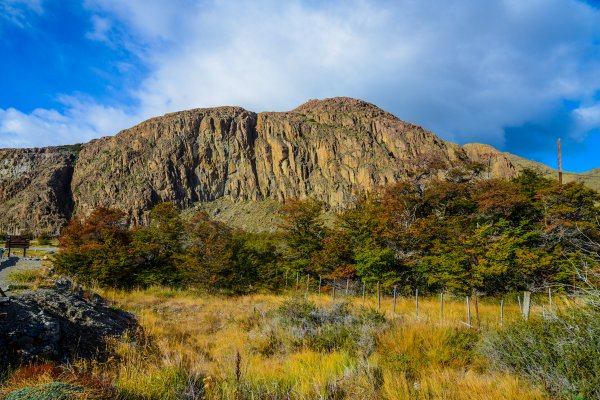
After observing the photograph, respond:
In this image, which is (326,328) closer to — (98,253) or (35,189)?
(98,253)

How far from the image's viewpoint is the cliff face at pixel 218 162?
93.8 metres

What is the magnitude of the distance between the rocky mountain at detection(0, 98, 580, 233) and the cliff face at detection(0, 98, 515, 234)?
0.32 meters

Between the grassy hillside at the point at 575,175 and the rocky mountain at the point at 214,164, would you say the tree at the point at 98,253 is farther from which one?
the rocky mountain at the point at 214,164

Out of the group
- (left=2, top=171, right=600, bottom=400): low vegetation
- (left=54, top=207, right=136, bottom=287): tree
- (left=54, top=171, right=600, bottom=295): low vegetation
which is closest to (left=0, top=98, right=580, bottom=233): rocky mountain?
(left=54, top=171, right=600, bottom=295): low vegetation

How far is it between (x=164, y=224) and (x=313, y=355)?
66.5 ft

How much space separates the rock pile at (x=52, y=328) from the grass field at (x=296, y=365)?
2.45 ft

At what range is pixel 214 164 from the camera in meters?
101

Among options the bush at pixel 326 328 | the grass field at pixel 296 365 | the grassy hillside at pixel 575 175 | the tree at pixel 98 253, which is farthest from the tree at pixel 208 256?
the grassy hillside at pixel 575 175

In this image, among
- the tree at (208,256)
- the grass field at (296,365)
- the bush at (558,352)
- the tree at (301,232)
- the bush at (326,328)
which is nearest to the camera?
the bush at (558,352)

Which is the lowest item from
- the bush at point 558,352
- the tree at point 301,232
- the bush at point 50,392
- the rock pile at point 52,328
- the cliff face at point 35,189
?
the rock pile at point 52,328

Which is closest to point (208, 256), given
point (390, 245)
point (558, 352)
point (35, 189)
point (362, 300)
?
point (362, 300)

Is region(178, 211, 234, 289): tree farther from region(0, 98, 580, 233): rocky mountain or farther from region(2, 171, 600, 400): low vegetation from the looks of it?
region(0, 98, 580, 233): rocky mountain

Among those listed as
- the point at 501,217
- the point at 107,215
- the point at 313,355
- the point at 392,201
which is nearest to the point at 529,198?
the point at 501,217

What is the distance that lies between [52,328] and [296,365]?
17.8 feet
